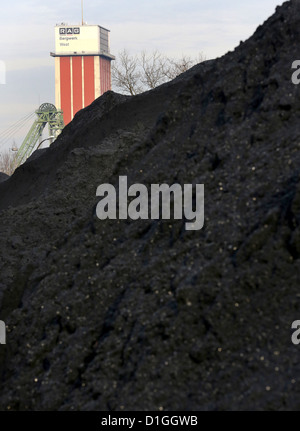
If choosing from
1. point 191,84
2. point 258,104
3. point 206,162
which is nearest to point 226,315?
point 206,162

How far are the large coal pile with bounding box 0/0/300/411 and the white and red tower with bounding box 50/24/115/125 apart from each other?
13949 cm

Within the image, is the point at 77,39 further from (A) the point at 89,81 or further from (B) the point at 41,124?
(B) the point at 41,124

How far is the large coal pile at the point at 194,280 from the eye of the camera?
4066 millimetres

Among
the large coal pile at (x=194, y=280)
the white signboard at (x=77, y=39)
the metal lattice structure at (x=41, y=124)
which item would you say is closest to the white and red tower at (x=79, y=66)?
the white signboard at (x=77, y=39)

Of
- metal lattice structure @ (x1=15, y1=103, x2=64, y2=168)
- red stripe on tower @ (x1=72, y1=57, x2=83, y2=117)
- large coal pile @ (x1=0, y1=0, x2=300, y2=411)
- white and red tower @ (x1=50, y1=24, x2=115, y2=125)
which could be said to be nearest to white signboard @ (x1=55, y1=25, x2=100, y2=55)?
white and red tower @ (x1=50, y1=24, x2=115, y2=125)

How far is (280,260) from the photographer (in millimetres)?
4348

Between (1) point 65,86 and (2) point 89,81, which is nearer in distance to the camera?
(1) point 65,86

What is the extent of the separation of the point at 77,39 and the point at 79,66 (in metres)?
15.6

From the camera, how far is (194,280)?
4441mm

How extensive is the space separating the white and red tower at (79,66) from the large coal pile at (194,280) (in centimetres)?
13949

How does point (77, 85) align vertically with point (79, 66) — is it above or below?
below

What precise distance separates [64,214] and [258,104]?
4835mm

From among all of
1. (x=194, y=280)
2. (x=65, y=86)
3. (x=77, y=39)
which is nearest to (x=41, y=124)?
(x=65, y=86)

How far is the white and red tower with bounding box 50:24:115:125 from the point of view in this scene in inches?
5797
